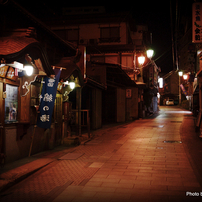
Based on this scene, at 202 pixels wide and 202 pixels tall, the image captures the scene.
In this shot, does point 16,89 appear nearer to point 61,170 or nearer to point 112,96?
point 61,170

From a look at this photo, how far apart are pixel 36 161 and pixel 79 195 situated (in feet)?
13.2

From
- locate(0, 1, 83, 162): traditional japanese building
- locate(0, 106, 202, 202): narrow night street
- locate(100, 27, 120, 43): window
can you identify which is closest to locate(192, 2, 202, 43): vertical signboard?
locate(0, 106, 202, 202): narrow night street

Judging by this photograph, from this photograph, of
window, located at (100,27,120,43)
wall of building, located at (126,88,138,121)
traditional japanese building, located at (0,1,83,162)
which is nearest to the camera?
traditional japanese building, located at (0,1,83,162)

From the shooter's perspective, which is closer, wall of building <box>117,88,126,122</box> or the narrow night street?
the narrow night street

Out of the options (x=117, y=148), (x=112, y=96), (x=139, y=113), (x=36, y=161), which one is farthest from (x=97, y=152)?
(x=139, y=113)

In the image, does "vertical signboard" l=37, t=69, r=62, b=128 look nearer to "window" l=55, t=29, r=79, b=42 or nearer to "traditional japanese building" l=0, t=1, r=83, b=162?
"traditional japanese building" l=0, t=1, r=83, b=162

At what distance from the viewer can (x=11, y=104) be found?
9352mm

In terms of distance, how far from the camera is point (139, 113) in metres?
33.5

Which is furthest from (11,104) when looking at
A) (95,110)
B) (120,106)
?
(120,106)

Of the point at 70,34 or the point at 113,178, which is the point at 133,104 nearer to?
the point at 70,34

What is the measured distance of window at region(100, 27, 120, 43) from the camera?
3272 cm

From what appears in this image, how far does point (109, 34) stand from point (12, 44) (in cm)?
2705

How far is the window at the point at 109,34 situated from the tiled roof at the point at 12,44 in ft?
84.5

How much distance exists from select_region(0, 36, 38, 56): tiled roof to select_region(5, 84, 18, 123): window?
2012mm
